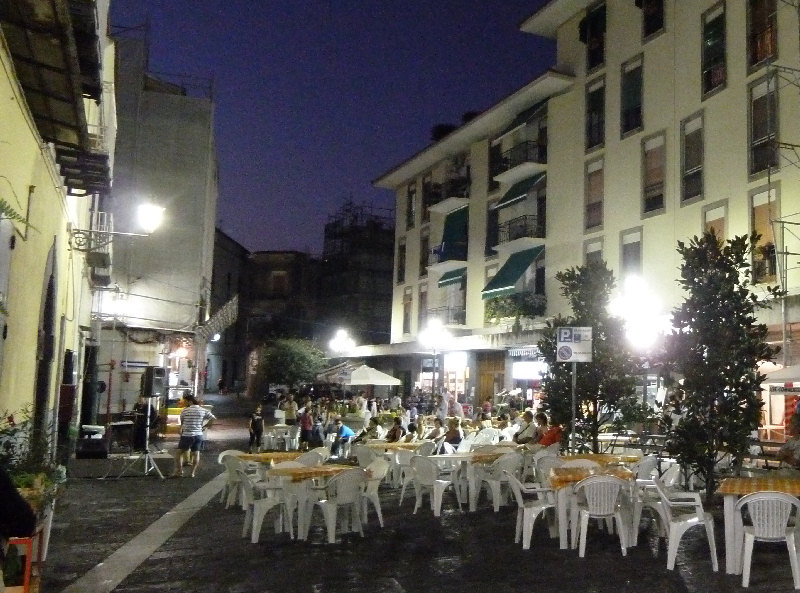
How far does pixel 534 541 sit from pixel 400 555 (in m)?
1.77

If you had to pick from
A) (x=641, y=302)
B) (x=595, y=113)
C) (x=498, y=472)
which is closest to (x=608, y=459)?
(x=498, y=472)

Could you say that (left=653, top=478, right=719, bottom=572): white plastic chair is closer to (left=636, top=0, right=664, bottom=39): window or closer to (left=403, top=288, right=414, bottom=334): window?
(left=636, top=0, right=664, bottom=39): window

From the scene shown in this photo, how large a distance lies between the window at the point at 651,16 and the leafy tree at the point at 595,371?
38.4 feet

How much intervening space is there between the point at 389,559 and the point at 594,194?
1860 centimetres

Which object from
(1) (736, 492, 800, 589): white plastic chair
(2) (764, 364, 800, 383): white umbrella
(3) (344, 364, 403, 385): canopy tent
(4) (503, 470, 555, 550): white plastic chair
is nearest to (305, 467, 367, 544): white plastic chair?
(4) (503, 470, 555, 550): white plastic chair

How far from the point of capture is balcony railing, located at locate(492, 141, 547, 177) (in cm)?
2731

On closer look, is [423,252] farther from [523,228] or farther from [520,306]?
[520,306]

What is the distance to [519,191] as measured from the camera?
90.2 ft

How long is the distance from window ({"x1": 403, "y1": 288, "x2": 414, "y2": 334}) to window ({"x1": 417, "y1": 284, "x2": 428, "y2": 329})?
2.98 feet

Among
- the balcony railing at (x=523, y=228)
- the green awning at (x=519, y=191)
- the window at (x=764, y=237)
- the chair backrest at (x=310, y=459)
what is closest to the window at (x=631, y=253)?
the window at (x=764, y=237)

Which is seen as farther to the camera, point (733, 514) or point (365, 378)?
point (365, 378)

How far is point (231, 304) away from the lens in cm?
3394

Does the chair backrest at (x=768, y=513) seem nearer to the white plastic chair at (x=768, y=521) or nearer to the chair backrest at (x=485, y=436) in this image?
the white plastic chair at (x=768, y=521)

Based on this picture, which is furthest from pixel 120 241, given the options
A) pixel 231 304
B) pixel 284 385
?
pixel 284 385
